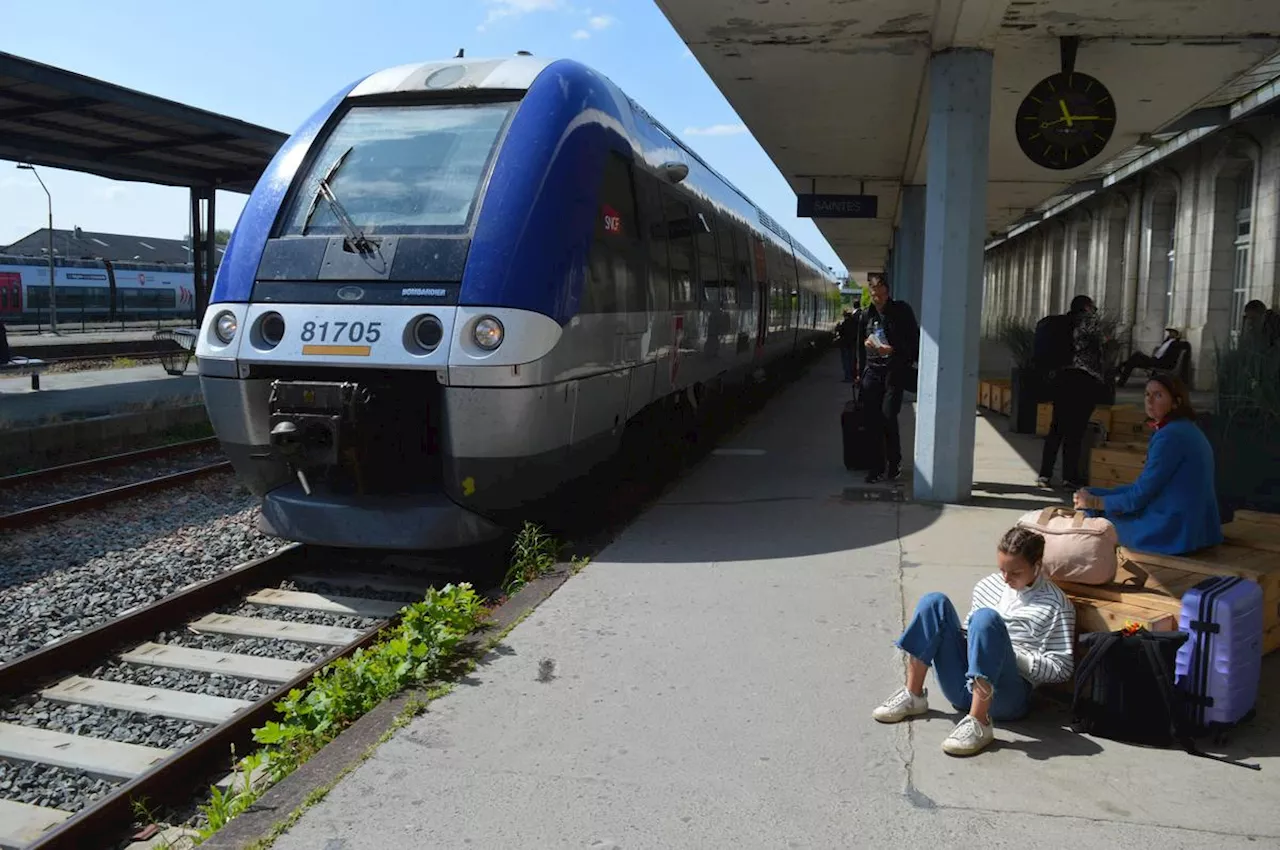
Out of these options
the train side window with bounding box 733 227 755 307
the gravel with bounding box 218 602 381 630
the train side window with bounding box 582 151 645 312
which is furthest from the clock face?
the gravel with bounding box 218 602 381 630

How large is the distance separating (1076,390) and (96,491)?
29.2 ft

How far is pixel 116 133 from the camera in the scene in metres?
16.2

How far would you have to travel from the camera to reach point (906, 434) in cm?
1307

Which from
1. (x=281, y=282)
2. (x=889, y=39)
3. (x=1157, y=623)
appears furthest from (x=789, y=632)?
(x=889, y=39)

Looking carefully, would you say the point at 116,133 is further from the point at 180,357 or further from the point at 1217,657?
the point at 1217,657

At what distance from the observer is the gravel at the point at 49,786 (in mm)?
4289

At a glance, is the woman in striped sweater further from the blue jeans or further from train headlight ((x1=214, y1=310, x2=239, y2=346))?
train headlight ((x1=214, y1=310, x2=239, y2=346))

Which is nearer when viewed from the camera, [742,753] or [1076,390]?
[742,753]

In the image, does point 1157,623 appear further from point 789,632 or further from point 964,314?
point 964,314

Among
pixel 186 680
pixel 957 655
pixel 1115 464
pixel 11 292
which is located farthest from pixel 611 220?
pixel 11 292

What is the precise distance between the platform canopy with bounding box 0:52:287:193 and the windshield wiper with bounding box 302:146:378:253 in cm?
756

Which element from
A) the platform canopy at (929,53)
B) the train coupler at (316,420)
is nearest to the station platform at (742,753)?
Answer: the train coupler at (316,420)

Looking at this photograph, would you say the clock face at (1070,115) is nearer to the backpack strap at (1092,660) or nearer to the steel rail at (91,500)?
the backpack strap at (1092,660)

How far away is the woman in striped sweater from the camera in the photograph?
4070 millimetres
